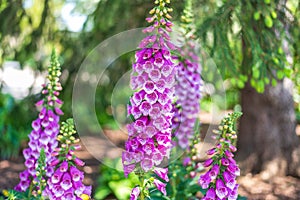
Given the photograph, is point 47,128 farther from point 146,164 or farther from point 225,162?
point 225,162

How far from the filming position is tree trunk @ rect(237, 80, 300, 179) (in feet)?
17.3

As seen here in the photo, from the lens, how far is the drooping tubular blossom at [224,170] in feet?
8.96

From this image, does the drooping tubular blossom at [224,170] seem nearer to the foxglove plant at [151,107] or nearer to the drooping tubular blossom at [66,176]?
the foxglove plant at [151,107]

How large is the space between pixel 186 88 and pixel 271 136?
1852 mm

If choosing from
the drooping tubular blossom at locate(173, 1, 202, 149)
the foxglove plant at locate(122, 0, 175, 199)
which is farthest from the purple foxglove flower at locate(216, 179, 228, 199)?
the drooping tubular blossom at locate(173, 1, 202, 149)

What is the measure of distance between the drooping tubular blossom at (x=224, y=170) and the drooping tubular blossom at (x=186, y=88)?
117 centimetres

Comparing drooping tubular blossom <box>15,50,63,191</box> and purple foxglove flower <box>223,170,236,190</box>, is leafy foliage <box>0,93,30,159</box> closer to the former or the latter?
drooping tubular blossom <box>15,50,63,191</box>

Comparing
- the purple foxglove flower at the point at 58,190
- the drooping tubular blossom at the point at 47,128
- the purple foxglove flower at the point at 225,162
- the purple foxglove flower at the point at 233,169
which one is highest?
the drooping tubular blossom at the point at 47,128

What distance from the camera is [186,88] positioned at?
13.5 ft

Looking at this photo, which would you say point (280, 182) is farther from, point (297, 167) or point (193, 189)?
point (193, 189)

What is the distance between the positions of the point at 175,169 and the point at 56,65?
5.23 feet

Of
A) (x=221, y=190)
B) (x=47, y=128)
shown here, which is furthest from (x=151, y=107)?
(x=47, y=128)

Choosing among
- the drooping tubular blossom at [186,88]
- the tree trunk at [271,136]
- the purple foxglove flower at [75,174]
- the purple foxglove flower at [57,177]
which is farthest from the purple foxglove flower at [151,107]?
the tree trunk at [271,136]

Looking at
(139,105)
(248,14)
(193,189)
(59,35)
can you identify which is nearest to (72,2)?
(59,35)
